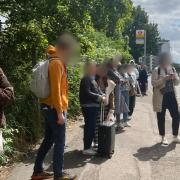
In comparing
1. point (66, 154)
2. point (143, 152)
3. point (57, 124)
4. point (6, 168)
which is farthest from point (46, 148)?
point (143, 152)

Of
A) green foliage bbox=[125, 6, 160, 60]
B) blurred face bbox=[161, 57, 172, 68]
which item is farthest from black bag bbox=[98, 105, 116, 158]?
green foliage bbox=[125, 6, 160, 60]

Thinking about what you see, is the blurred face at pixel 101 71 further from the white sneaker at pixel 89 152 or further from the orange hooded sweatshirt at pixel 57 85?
the orange hooded sweatshirt at pixel 57 85

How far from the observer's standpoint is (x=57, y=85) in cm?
595

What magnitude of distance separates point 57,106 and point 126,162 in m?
2.49

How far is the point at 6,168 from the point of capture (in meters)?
7.41

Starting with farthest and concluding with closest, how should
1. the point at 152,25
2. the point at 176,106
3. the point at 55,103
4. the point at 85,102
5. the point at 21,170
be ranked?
the point at 152,25 → the point at 176,106 → the point at 85,102 → the point at 21,170 → the point at 55,103

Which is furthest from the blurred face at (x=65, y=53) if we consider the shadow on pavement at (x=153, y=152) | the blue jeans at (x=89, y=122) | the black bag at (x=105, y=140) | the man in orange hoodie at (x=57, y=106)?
the shadow on pavement at (x=153, y=152)

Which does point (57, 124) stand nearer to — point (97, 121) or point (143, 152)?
point (97, 121)

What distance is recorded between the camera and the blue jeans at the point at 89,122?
26.3ft

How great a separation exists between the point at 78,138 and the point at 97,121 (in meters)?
1.47

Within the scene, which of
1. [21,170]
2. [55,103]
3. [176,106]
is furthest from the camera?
[176,106]

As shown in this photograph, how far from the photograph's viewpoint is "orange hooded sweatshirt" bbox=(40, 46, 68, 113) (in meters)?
5.96

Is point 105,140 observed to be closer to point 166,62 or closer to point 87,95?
point 87,95

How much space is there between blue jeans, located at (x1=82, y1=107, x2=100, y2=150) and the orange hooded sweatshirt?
6.22 feet
